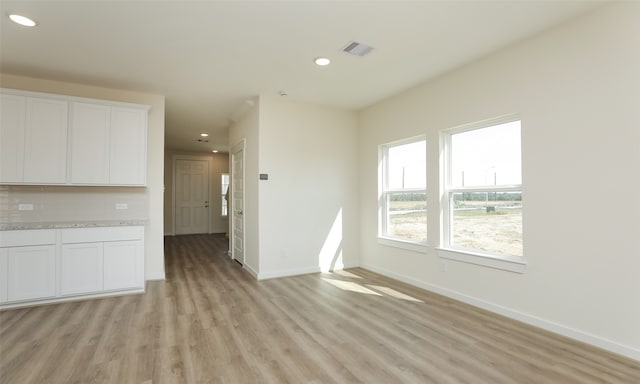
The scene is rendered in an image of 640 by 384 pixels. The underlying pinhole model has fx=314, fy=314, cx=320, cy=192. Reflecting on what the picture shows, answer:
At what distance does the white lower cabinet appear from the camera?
11.1 ft

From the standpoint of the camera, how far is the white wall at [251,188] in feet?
15.5

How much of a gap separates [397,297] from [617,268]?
2038mm

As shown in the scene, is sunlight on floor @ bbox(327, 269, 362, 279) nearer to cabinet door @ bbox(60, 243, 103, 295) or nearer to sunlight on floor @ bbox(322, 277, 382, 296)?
sunlight on floor @ bbox(322, 277, 382, 296)

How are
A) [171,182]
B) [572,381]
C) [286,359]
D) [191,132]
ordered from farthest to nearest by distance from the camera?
[171,182] → [191,132] → [286,359] → [572,381]

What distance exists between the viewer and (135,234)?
3971 millimetres

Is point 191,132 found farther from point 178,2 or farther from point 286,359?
point 286,359

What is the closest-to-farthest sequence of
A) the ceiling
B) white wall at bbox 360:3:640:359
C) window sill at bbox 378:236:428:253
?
white wall at bbox 360:3:640:359 → the ceiling → window sill at bbox 378:236:428:253

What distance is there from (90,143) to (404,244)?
4283 mm

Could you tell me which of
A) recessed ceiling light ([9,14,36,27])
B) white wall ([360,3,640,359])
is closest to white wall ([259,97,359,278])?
white wall ([360,3,640,359])

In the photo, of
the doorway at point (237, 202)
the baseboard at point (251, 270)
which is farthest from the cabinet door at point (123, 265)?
the doorway at point (237, 202)

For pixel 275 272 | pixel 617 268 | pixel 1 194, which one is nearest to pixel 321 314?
pixel 275 272

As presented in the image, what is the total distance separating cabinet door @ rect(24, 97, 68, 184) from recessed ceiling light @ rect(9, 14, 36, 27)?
3.96 feet

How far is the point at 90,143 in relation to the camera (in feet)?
12.7

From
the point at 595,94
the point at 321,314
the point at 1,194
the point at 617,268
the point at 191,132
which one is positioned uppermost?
the point at 191,132
